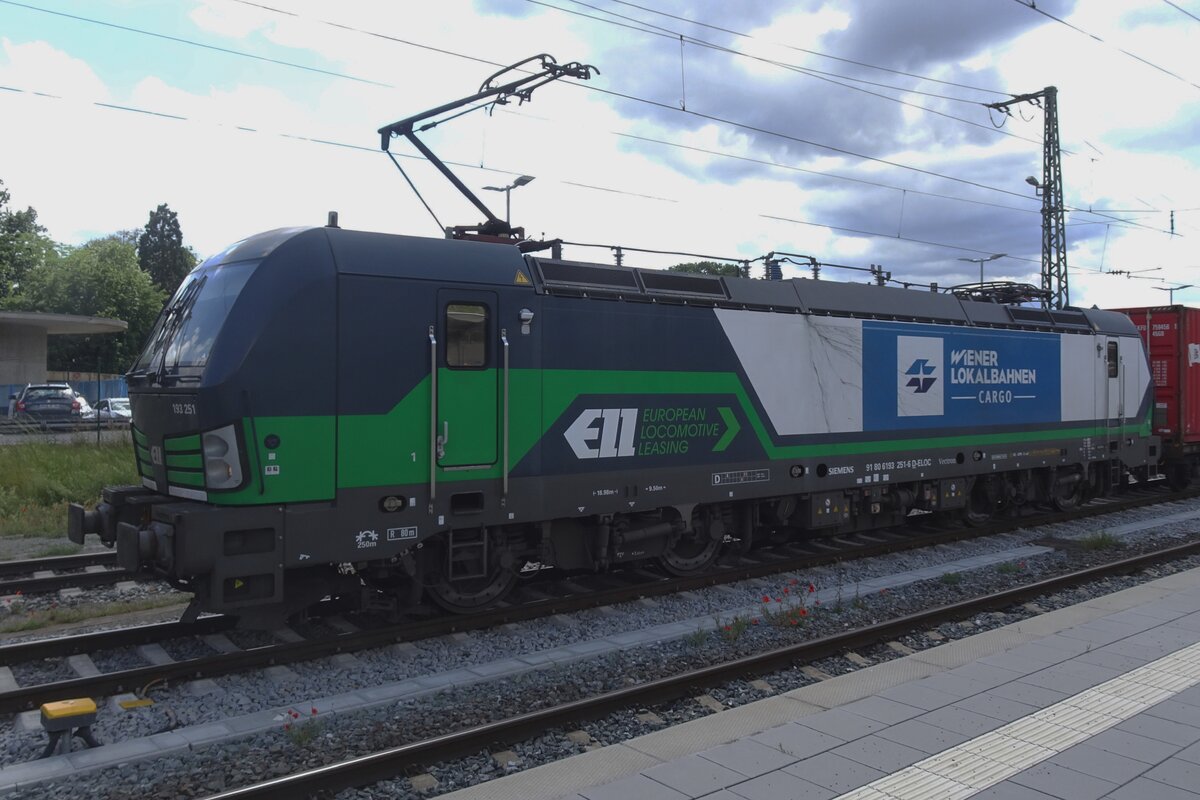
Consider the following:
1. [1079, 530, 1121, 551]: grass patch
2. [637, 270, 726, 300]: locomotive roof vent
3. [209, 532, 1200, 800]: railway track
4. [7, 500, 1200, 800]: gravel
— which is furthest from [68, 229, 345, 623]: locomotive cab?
[1079, 530, 1121, 551]: grass patch

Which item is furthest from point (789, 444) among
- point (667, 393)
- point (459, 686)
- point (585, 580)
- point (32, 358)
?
point (32, 358)

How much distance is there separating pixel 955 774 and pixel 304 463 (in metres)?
4.97

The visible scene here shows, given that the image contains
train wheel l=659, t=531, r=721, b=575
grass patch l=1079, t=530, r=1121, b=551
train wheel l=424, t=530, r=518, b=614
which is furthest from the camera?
grass patch l=1079, t=530, r=1121, b=551

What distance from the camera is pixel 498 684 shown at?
265 inches

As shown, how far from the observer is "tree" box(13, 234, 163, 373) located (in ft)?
192

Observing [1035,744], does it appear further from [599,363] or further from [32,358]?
[32,358]

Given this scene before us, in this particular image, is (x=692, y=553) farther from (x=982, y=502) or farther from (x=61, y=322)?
(x=61, y=322)

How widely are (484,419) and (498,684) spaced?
90.4 inches

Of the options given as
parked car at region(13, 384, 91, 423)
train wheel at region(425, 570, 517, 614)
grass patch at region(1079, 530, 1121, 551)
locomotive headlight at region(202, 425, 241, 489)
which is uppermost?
parked car at region(13, 384, 91, 423)

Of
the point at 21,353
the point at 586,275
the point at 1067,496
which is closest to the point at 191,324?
the point at 586,275

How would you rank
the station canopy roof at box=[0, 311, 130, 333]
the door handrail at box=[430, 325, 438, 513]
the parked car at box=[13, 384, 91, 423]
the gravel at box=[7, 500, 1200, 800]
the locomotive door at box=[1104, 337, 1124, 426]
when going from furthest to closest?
the parked car at box=[13, 384, 91, 423]
the station canopy roof at box=[0, 311, 130, 333]
the locomotive door at box=[1104, 337, 1124, 426]
the door handrail at box=[430, 325, 438, 513]
the gravel at box=[7, 500, 1200, 800]

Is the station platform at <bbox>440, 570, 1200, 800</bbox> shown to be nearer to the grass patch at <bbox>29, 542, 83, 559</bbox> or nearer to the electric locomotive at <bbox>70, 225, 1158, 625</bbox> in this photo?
the electric locomotive at <bbox>70, 225, 1158, 625</bbox>

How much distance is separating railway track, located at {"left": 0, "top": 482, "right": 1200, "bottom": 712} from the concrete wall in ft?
111

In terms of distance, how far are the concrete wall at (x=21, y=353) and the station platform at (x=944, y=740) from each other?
38.1 m
